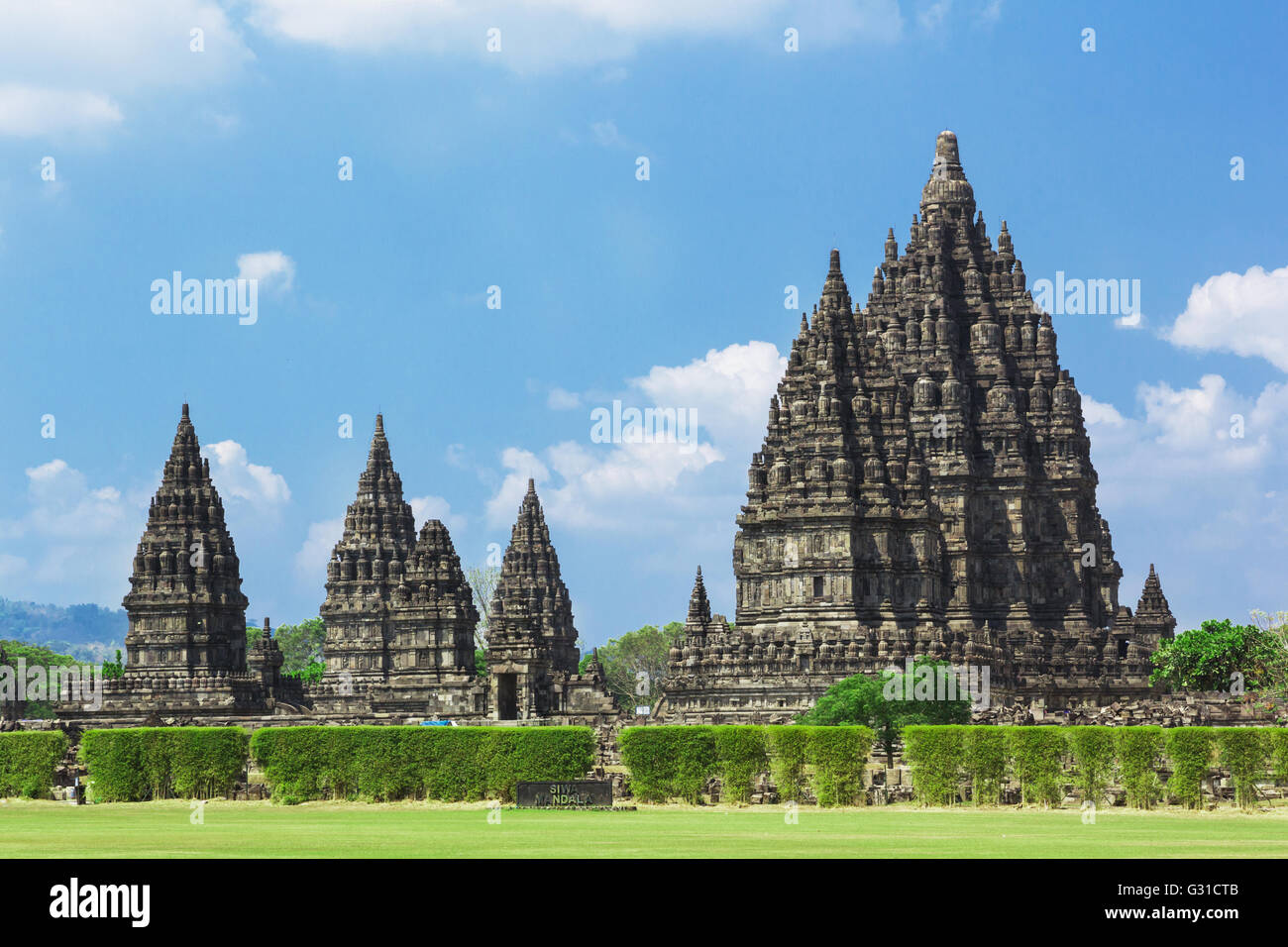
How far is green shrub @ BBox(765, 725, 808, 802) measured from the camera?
72625 millimetres

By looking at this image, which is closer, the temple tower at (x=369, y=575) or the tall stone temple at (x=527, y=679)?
the tall stone temple at (x=527, y=679)

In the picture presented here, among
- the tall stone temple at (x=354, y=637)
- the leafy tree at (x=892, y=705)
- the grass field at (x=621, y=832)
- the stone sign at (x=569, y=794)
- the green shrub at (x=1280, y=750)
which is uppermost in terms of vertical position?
the tall stone temple at (x=354, y=637)

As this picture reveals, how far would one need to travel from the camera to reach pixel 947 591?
128625 mm

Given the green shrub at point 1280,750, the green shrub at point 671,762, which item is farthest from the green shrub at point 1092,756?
the green shrub at point 671,762

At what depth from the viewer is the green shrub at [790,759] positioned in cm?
7262

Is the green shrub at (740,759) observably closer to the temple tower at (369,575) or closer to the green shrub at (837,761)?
the green shrub at (837,761)

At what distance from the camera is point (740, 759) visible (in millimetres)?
73250

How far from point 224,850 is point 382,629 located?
120m

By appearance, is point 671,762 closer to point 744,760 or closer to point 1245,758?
point 744,760

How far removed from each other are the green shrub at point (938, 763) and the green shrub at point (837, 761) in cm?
169

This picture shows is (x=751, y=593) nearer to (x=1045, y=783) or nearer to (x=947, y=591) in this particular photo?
(x=947, y=591)

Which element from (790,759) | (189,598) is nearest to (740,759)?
(790,759)

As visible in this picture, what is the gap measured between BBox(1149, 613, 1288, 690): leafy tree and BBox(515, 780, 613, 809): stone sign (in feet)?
181
